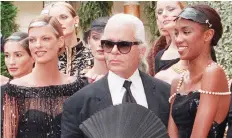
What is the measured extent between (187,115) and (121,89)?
460 millimetres

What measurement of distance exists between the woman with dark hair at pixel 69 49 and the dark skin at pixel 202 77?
177 centimetres

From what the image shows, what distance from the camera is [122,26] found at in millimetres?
3617

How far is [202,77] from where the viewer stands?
3.67 meters

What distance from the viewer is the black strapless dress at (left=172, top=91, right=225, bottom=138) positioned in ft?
12.0

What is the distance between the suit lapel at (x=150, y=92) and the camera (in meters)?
3.64

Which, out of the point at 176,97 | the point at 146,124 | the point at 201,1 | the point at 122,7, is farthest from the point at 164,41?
the point at 122,7

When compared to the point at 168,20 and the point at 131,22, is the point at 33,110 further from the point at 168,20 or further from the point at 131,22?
the point at 168,20

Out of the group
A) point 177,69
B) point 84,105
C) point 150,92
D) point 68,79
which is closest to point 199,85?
point 150,92

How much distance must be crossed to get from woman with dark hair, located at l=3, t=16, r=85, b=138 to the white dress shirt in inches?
33.2

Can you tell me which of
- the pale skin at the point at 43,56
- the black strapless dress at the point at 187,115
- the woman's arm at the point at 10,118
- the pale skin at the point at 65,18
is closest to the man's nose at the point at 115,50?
the black strapless dress at the point at 187,115

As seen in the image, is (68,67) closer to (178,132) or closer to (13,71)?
(13,71)

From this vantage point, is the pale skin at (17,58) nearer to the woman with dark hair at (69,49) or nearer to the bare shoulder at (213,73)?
the woman with dark hair at (69,49)

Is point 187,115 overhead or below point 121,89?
below

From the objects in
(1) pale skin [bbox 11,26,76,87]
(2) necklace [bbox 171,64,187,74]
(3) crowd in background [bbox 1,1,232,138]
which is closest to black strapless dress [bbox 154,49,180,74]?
(2) necklace [bbox 171,64,187,74]
